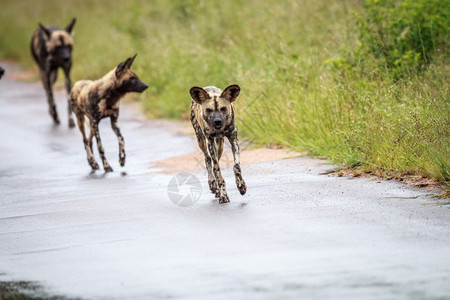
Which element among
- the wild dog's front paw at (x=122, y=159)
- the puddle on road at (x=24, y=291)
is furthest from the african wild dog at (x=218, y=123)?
the wild dog's front paw at (x=122, y=159)

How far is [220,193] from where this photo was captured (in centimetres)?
840

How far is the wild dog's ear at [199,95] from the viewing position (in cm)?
844

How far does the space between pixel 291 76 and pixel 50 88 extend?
20.1 ft

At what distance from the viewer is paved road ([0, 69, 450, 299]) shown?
5559 millimetres

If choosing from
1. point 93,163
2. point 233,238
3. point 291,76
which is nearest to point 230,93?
point 233,238

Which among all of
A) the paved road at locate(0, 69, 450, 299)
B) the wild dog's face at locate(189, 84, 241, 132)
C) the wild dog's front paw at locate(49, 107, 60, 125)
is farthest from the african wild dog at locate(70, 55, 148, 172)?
the wild dog's front paw at locate(49, 107, 60, 125)

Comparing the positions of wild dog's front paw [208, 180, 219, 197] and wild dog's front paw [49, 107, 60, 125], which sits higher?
wild dog's front paw [49, 107, 60, 125]

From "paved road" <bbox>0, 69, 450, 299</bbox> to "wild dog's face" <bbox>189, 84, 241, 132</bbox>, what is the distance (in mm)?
716

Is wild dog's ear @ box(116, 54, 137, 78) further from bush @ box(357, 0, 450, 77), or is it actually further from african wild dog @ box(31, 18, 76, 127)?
african wild dog @ box(31, 18, 76, 127)

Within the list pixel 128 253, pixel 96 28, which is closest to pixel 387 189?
pixel 128 253

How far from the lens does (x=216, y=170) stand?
8539mm

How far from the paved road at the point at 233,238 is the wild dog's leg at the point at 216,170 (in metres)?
0.11

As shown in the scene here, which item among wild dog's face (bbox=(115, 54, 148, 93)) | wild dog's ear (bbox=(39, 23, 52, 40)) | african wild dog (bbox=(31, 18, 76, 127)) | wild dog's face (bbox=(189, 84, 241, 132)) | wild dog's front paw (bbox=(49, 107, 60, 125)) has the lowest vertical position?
wild dog's front paw (bbox=(49, 107, 60, 125))

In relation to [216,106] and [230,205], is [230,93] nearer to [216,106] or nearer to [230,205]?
[216,106]
